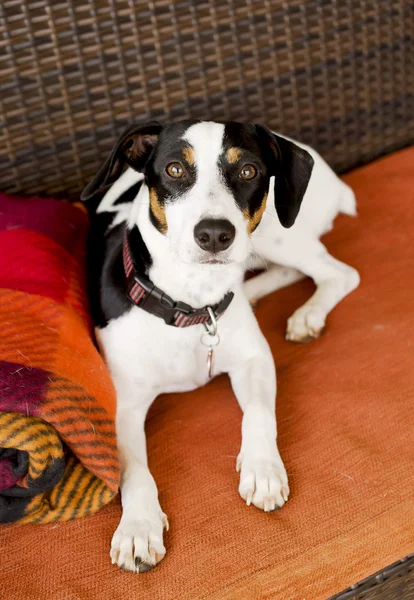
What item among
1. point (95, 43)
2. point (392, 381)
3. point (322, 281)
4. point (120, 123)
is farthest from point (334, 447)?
point (95, 43)

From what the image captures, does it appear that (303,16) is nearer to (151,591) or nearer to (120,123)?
(120,123)

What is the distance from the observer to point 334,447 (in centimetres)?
172

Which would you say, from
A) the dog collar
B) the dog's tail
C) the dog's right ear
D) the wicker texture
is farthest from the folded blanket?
the dog's tail

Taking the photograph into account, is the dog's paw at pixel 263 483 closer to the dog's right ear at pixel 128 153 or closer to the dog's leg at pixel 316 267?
the dog's leg at pixel 316 267

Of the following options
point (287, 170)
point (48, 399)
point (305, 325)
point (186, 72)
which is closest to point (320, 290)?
point (305, 325)

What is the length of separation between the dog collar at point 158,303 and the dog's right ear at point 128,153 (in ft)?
0.70

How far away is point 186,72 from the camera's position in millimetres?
2549

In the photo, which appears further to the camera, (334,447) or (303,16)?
(303,16)

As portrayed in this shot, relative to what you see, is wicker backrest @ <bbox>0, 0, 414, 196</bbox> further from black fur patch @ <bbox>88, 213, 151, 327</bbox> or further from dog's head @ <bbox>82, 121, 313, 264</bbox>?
dog's head @ <bbox>82, 121, 313, 264</bbox>

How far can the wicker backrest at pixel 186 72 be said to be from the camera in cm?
235

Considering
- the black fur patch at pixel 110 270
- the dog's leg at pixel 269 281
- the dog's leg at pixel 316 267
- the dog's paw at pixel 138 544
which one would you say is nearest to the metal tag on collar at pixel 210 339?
the black fur patch at pixel 110 270

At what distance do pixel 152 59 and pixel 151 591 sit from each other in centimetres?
184

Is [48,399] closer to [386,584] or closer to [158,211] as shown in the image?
[158,211]

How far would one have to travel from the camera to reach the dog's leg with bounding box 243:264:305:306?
2400 millimetres
